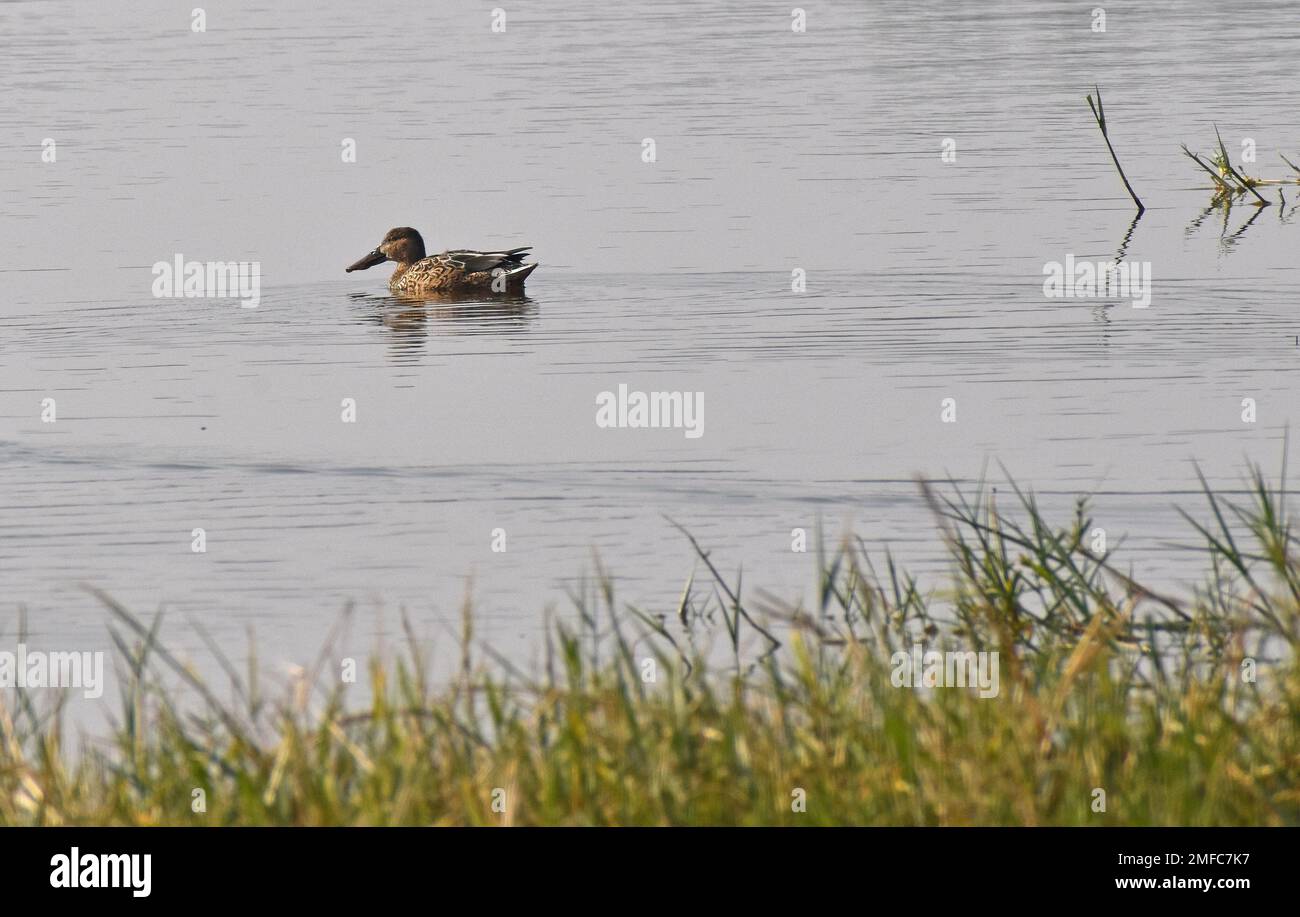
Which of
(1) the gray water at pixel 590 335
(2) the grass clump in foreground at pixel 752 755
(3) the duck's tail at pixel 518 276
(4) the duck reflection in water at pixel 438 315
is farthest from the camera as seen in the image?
(3) the duck's tail at pixel 518 276

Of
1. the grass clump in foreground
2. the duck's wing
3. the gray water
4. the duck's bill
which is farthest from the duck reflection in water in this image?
the grass clump in foreground

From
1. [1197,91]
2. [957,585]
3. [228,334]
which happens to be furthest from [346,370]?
[1197,91]

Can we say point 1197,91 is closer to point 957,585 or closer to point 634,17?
point 634,17

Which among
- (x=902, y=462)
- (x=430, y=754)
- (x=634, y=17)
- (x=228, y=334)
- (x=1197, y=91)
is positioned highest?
(x=634, y=17)

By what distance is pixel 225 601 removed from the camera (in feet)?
28.4

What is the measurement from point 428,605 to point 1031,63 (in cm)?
2673

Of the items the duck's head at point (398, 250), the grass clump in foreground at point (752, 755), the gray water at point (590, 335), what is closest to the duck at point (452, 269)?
the duck's head at point (398, 250)

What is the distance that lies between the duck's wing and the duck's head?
88 centimetres

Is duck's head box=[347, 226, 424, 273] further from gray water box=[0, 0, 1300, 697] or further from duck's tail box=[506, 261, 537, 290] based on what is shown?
duck's tail box=[506, 261, 537, 290]

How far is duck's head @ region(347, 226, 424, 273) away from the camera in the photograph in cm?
1806

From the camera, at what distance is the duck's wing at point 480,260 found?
16.7m

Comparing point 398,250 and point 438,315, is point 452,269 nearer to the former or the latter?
point 438,315

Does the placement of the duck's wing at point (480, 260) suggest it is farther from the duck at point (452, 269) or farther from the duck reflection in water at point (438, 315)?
the duck reflection in water at point (438, 315)

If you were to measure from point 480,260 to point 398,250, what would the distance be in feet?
4.68
